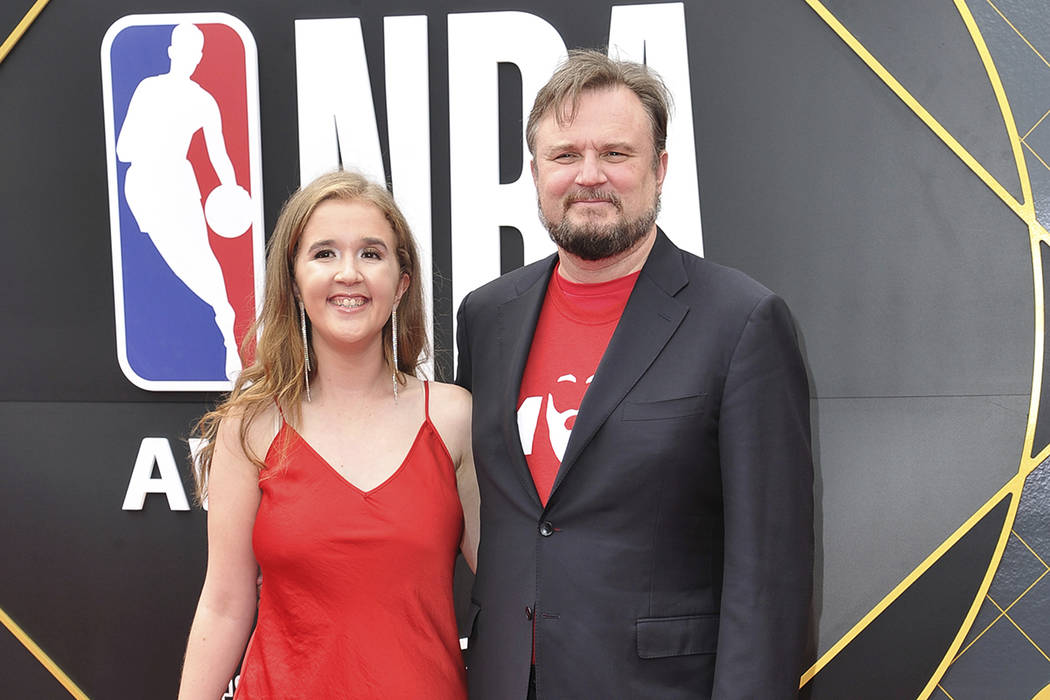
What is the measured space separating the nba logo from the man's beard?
1.39 metres

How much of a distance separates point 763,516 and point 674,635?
9.5 inches

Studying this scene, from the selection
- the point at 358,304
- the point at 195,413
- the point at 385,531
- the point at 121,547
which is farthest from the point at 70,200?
the point at 385,531

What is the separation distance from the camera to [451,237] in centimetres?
257

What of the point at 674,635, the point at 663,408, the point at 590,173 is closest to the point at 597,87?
the point at 590,173

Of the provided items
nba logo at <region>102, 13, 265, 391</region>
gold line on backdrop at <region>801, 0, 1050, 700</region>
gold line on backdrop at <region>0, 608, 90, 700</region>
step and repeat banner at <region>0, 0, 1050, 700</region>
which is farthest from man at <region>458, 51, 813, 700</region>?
gold line on backdrop at <region>0, 608, 90, 700</region>

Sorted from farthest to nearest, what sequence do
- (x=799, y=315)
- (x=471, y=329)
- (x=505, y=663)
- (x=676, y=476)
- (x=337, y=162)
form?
1. (x=337, y=162)
2. (x=799, y=315)
3. (x=471, y=329)
4. (x=505, y=663)
5. (x=676, y=476)

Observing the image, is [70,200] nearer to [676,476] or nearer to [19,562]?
[19,562]

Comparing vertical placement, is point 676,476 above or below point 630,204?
below

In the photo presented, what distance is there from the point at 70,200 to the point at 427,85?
3.79 ft

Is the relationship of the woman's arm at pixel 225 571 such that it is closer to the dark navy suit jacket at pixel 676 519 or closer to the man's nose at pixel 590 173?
the dark navy suit jacket at pixel 676 519

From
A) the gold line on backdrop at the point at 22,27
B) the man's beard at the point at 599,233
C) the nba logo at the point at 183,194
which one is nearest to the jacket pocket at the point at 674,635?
the man's beard at the point at 599,233

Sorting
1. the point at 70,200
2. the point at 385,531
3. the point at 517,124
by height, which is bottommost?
the point at 385,531

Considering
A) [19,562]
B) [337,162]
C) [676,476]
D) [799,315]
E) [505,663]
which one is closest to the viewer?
[676,476]

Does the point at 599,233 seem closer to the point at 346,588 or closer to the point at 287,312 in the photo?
the point at 287,312
